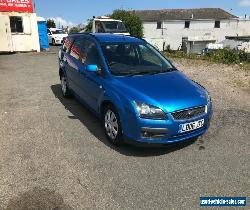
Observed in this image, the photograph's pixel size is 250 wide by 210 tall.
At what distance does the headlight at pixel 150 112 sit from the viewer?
4.07m

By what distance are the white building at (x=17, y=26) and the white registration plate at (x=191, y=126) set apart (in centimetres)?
1584

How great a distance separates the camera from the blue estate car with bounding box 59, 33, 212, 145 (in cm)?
411

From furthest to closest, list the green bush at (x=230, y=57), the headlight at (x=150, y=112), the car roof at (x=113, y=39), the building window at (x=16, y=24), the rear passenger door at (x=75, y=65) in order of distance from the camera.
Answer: the building window at (x=16, y=24)
the green bush at (x=230, y=57)
the rear passenger door at (x=75, y=65)
the car roof at (x=113, y=39)
the headlight at (x=150, y=112)

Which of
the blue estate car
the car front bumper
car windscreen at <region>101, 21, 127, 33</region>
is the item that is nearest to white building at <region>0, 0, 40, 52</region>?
car windscreen at <region>101, 21, 127, 33</region>

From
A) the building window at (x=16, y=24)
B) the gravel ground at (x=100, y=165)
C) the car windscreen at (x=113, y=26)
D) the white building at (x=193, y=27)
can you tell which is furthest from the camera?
the white building at (x=193, y=27)

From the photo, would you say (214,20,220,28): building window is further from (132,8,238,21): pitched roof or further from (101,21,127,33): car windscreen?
(101,21,127,33): car windscreen

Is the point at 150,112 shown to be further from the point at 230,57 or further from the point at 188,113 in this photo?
the point at 230,57

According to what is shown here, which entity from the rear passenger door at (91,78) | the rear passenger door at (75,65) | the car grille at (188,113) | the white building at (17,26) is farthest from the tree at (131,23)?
the car grille at (188,113)

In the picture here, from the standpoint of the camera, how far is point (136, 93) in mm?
4285

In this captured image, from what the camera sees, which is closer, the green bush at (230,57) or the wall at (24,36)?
the green bush at (230,57)

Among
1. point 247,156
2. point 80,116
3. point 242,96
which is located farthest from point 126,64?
point 242,96

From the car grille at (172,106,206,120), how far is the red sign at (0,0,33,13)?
52.2 feet

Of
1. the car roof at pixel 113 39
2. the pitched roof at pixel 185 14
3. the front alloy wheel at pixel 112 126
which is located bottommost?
the front alloy wheel at pixel 112 126

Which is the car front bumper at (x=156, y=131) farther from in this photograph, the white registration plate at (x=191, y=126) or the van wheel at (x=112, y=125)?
the van wheel at (x=112, y=125)
